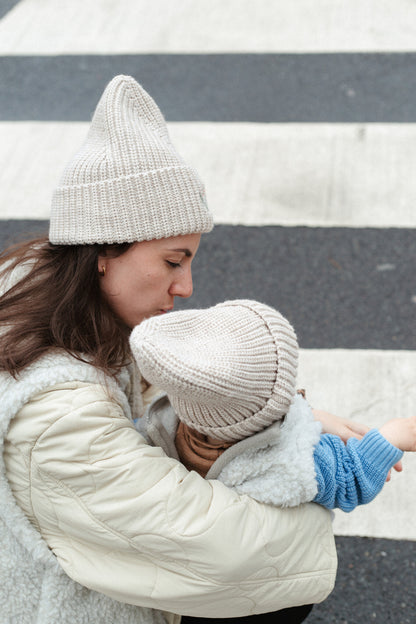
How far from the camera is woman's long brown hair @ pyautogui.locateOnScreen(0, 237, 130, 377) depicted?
1.76 metres

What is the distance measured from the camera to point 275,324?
161 cm

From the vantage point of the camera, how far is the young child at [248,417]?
4.88 ft

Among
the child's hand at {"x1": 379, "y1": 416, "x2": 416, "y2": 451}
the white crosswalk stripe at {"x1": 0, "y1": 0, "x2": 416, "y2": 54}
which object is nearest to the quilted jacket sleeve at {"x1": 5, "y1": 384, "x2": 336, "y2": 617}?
the child's hand at {"x1": 379, "y1": 416, "x2": 416, "y2": 451}

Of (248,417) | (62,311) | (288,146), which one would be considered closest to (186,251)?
(62,311)

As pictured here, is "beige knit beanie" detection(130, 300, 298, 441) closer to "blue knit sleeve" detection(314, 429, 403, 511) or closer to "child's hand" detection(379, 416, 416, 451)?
"blue knit sleeve" detection(314, 429, 403, 511)

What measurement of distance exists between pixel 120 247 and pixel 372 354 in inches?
65.0

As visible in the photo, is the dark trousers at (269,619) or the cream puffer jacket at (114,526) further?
the dark trousers at (269,619)

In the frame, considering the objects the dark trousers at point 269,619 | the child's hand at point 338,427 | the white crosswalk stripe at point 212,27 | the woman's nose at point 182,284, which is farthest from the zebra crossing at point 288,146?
the woman's nose at point 182,284

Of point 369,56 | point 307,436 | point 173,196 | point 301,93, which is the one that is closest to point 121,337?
point 173,196

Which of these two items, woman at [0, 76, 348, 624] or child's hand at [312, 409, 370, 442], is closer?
woman at [0, 76, 348, 624]

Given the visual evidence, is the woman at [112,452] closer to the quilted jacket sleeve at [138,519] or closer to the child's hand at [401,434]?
the quilted jacket sleeve at [138,519]

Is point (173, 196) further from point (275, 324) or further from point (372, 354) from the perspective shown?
point (372, 354)

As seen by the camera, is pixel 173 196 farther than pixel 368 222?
No

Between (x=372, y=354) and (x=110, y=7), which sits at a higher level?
(x=110, y=7)
